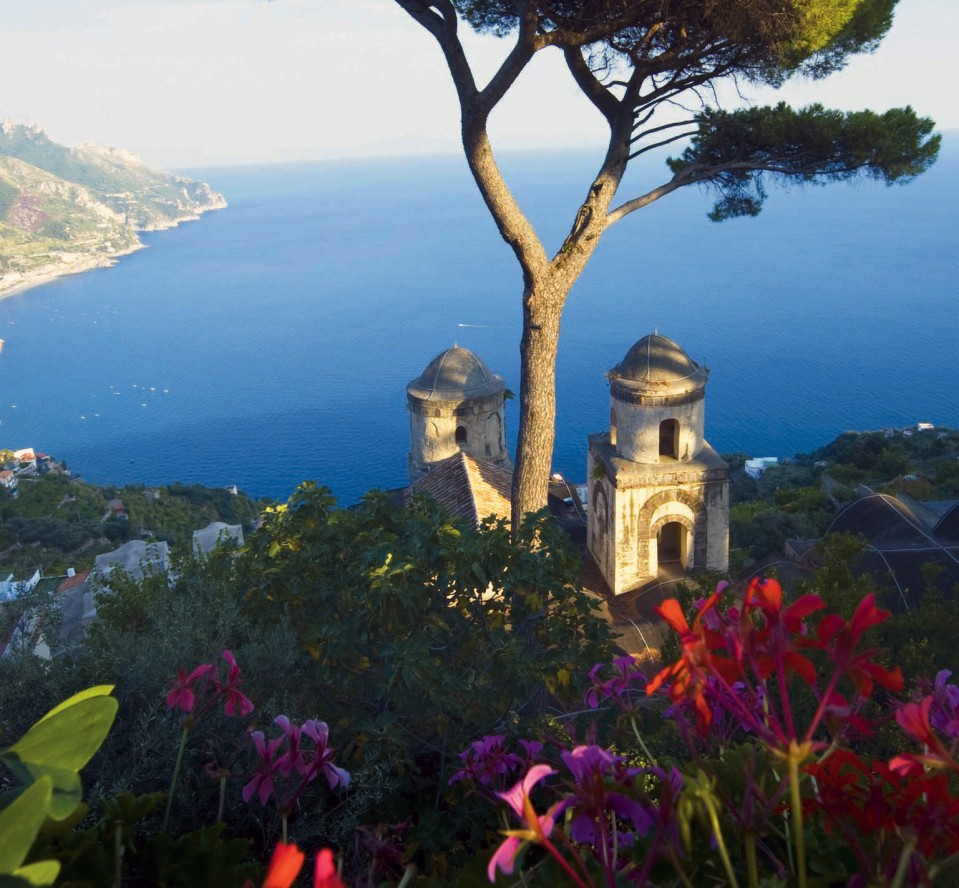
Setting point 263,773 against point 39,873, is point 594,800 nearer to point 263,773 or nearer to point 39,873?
point 39,873

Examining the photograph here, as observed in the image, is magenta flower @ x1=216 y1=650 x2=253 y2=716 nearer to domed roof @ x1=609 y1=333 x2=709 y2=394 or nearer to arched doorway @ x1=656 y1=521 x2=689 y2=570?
domed roof @ x1=609 y1=333 x2=709 y2=394

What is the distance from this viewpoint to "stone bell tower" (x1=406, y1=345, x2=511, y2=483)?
44.7 feet

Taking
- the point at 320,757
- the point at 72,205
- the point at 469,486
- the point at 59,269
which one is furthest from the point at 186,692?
the point at 72,205

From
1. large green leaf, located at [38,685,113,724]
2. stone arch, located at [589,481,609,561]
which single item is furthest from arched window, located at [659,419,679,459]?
large green leaf, located at [38,685,113,724]

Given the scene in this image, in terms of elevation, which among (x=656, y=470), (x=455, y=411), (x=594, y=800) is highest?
(x=594, y=800)

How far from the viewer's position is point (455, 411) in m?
13.6

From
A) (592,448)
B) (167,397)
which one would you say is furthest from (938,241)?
(592,448)

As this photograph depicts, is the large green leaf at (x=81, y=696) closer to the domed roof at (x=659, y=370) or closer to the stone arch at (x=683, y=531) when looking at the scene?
the domed roof at (x=659, y=370)

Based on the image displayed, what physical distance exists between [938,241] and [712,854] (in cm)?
9180

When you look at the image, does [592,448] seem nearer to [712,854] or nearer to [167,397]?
[712,854]

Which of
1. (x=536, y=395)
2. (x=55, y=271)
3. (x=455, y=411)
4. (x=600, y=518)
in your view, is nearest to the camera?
(x=536, y=395)

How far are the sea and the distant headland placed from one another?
4528 mm

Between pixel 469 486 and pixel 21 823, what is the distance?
10576mm

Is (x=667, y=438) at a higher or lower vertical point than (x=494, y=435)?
higher
